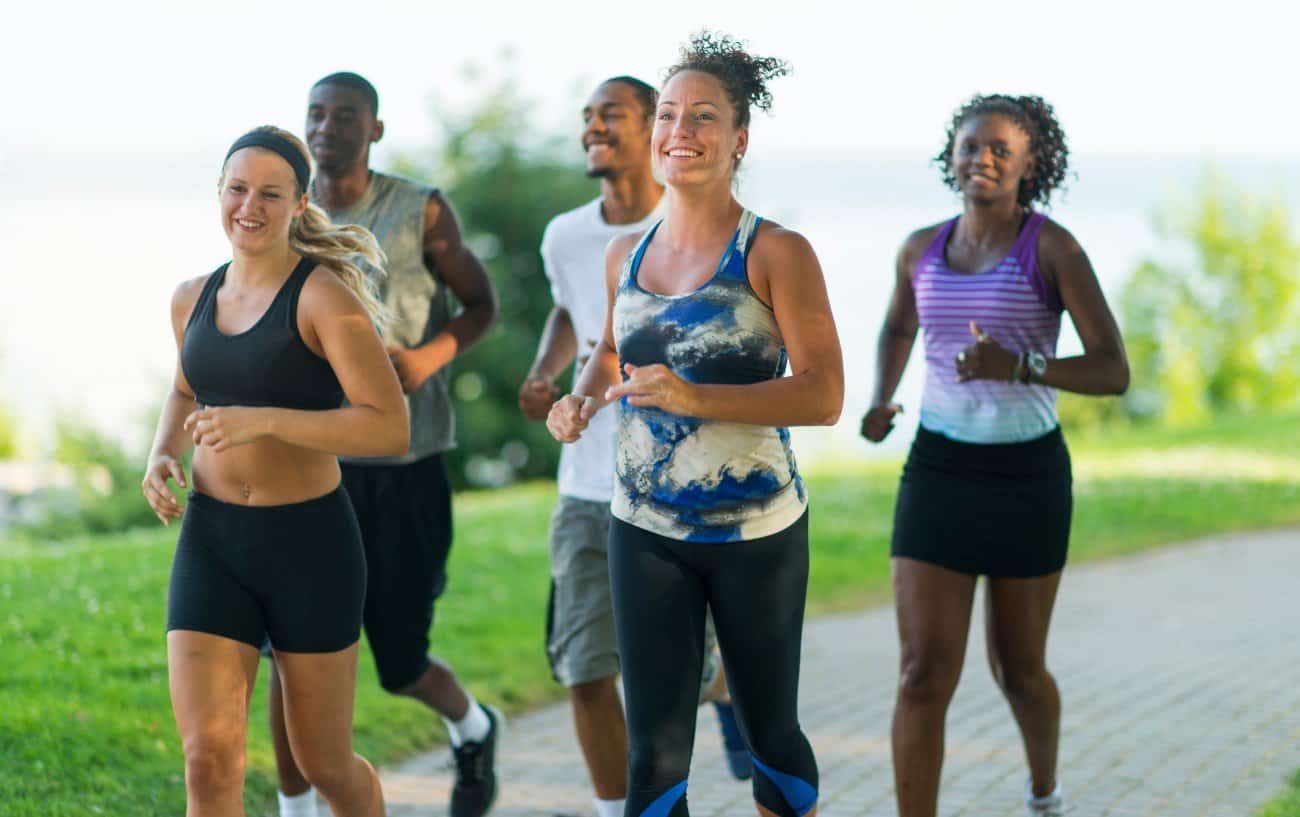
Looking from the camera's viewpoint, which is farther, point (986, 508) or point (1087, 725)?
point (1087, 725)

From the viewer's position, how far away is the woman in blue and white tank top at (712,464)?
12.1 ft

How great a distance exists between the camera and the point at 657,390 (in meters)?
3.40

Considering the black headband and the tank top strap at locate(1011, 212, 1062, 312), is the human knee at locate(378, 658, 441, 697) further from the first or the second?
the tank top strap at locate(1011, 212, 1062, 312)

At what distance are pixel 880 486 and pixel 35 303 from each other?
99.0 feet

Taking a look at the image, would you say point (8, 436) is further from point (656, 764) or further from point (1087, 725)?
point (656, 764)

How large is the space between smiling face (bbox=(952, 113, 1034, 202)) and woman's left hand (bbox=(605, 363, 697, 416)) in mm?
1911

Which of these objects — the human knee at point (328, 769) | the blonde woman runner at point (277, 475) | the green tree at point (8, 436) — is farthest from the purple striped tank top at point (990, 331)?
the green tree at point (8, 436)

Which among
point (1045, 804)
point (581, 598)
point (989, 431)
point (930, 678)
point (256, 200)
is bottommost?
point (1045, 804)

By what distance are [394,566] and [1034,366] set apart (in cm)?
217

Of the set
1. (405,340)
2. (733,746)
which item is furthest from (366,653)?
(405,340)

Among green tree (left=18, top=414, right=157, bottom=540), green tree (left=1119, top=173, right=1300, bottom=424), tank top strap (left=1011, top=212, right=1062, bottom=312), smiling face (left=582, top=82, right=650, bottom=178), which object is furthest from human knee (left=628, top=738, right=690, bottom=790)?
green tree (left=1119, top=173, right=1300, bottom=424)

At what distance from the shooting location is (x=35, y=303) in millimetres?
39000

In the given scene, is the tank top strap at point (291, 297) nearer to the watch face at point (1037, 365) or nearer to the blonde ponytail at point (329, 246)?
the blonde ponytail at point (329, 246)

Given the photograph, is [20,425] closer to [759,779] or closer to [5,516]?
[5,516]
